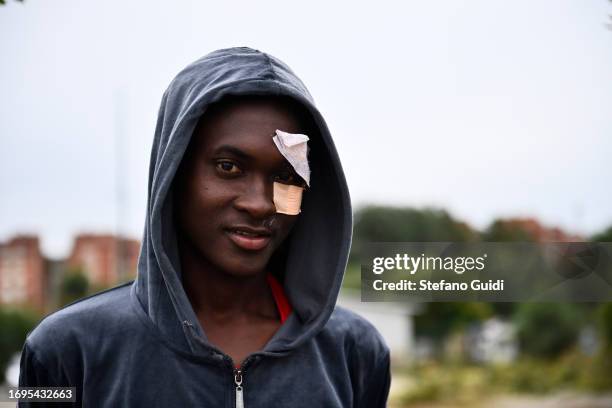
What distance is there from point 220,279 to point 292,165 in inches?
14.5

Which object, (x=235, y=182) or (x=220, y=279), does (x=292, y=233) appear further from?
(x=235, y=182)

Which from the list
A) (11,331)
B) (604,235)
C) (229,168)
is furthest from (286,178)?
(11,331)

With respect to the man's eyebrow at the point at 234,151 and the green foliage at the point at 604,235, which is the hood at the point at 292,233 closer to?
the man's eyebrow at the point at 234,151

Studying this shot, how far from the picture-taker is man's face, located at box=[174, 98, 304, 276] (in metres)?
1.97

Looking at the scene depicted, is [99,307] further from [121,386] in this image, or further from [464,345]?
[464,345]

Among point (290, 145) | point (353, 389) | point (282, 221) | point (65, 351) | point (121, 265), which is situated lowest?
point (121, 265)

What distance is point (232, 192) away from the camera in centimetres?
197

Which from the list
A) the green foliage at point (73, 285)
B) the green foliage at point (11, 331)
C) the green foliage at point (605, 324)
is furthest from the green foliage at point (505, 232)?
the green foliage at point (73, 285)

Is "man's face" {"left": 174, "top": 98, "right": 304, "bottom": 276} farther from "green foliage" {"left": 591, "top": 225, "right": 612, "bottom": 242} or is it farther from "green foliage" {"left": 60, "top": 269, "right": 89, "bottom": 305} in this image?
"green foliage" {"left": 60, "top": 269, "right": 89, "bottom": 305}

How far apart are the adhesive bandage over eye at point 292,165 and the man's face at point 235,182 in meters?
0.02

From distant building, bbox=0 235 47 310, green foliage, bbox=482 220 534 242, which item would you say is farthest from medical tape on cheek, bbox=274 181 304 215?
distant building, bbox=0 235 47 310

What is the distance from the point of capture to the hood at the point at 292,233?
2.02 m

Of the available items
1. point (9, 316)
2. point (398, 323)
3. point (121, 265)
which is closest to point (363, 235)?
point (398, 323)

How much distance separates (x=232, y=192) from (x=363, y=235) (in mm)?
38421
